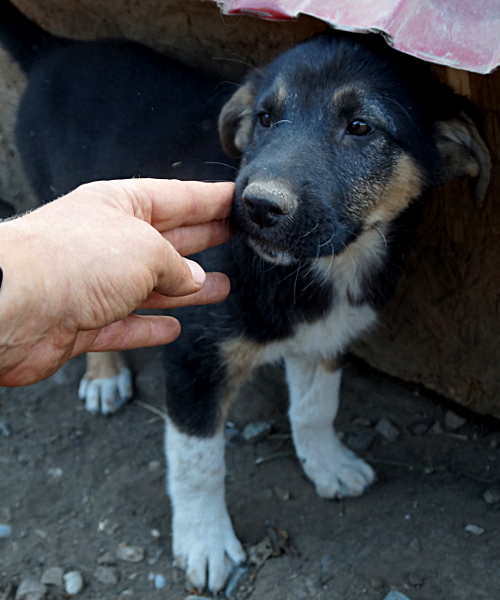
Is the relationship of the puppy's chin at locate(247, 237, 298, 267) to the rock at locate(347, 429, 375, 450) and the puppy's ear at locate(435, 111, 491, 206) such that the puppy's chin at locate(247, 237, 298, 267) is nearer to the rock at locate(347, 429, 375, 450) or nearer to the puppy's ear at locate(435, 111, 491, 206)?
the puppy's ear at locate(435, 111, 491, 206)

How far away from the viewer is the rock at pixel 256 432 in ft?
11.2

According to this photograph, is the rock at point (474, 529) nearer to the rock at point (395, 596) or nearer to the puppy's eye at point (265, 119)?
the rock at point (395, 596)

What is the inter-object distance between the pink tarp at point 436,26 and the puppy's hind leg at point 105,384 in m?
2.43

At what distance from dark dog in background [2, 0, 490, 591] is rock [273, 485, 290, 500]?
0.48ft

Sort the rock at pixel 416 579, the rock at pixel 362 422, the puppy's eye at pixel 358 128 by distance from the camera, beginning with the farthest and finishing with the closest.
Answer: the rock at pixel 362 422 < the rock at pixel 416 579 < the puppy's eye at pixel 358 128

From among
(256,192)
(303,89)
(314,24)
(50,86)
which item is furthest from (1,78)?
(256,192)

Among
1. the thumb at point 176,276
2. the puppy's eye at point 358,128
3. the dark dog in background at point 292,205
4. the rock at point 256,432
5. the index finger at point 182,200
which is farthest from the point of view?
the rock at point 256,432

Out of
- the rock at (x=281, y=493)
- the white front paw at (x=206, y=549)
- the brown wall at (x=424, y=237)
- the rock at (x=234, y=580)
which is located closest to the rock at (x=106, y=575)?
the white front paw at (x=206, y=549)

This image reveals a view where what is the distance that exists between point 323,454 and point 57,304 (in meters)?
2.00

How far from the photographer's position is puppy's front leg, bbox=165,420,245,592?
272cm

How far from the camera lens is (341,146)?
2236mm

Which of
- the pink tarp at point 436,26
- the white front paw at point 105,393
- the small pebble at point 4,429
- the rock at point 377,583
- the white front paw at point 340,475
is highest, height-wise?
the pink tarp at point 436,26

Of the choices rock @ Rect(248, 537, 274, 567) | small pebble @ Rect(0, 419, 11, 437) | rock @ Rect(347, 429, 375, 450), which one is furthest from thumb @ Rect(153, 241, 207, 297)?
small pebble @ Rect(0, 419, 11, 437)

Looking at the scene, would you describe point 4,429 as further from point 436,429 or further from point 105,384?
point 436,429
